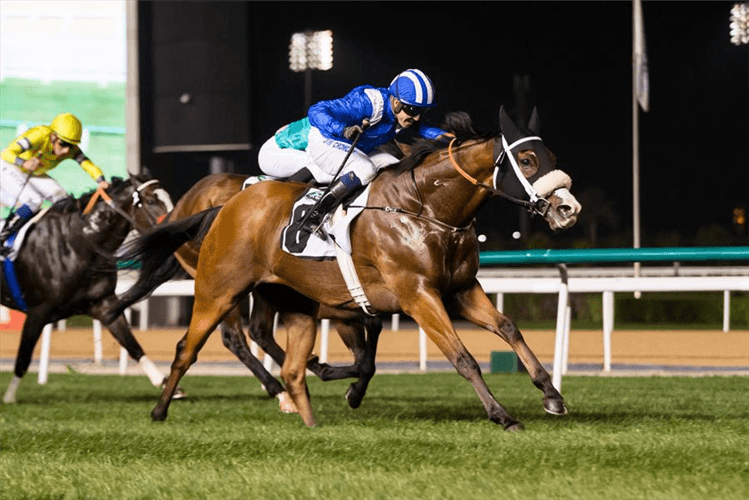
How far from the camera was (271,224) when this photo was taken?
5422 millimetres

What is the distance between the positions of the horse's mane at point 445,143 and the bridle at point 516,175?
5.0 inches

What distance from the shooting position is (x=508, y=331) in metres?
4.83

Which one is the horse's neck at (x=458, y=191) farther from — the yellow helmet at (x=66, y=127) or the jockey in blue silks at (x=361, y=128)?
the yellow helmet at (x=66, y=127)

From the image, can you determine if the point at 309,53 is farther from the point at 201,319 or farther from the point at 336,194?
the point at 336,194

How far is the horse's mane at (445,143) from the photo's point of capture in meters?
5.07

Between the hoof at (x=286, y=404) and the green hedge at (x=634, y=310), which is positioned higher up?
the hoof at (x=286, y=404)

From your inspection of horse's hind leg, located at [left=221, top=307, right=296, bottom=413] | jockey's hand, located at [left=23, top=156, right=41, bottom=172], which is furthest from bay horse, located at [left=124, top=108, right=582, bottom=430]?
jockey's hand, located at [left=23, top=156, right=41, bottom=172]

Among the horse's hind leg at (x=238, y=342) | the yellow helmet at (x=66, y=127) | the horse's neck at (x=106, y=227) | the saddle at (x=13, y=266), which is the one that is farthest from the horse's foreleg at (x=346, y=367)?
the yellow helmet at (x=66, y=127)

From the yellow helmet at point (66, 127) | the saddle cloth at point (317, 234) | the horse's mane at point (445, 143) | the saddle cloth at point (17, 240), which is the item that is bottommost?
the saddle cloth at point (17, 240)

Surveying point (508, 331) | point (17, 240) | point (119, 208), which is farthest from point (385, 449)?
point (17, 240)

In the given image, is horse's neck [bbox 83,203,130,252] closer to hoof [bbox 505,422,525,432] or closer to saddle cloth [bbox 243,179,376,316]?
saddle cloth [bbox 243,179,376,316]

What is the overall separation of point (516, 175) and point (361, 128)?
0.81m

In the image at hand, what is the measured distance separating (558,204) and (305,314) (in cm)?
155

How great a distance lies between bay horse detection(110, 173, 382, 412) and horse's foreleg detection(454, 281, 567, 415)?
564 millimetres
